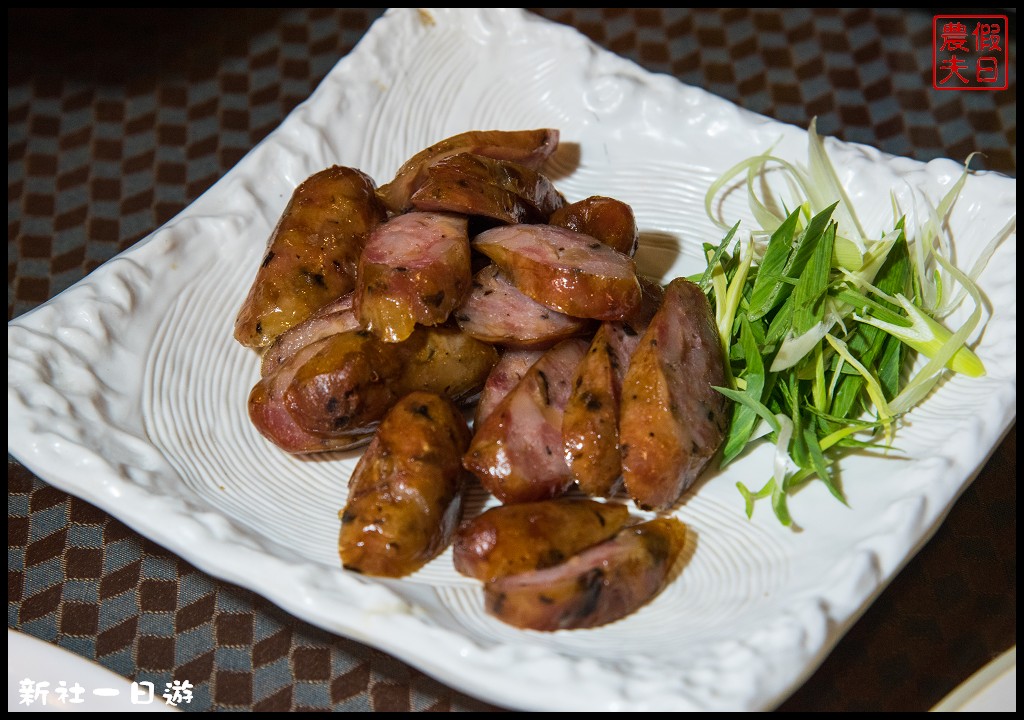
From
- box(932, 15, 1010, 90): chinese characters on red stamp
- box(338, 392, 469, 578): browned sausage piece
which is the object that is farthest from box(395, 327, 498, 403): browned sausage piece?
box(932, 15, 1010, 90): chinese characters on red stamp

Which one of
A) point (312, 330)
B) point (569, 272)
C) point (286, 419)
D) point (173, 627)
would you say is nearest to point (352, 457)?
point (286, 419)

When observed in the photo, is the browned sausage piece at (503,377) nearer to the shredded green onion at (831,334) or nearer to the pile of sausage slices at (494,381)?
the pile of sausage slices at (494,381)

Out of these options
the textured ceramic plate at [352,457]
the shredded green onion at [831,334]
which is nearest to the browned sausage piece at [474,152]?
the textured ceramic plate at [352,457]

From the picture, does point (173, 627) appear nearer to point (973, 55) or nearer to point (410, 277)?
point (410, 277)

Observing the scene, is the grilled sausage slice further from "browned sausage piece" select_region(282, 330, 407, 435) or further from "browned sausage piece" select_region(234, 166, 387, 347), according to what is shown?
"browned sausage piece" select_region(234, 166, 387, 347)

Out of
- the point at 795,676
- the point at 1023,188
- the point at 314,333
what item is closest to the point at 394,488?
the point at 314,333

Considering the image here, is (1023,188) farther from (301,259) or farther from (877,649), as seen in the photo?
(301,259)
